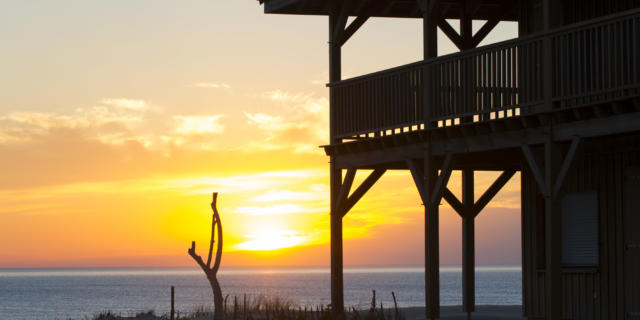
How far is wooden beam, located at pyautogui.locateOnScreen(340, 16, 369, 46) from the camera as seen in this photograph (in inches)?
1017

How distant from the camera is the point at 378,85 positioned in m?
23.8

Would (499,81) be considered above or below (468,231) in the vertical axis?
above

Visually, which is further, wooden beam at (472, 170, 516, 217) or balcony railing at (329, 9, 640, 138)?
wooden beam at (472, 170, 516, 217)

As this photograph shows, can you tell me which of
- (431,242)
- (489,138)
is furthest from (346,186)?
(489,138)

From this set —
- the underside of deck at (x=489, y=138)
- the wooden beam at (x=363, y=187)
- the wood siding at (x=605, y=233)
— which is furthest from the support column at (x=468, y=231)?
the wood siding at (x=605, y=233)

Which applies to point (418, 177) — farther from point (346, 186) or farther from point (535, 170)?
point (535, 170)

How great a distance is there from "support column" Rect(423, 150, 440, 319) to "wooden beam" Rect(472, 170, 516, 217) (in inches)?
184

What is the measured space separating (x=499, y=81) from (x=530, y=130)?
4.41 ft

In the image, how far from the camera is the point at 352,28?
2589 cm

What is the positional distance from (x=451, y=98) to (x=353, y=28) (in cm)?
512

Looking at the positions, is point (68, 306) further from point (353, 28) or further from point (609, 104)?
point (609, 104)

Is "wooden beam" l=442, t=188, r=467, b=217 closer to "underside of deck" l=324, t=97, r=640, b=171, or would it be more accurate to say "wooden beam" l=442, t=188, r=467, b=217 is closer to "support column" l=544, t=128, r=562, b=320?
"underside of deck" l=324, t=97, r=640, b=171

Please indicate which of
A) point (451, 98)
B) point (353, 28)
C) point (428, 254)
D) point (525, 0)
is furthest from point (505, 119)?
point (353, 28)

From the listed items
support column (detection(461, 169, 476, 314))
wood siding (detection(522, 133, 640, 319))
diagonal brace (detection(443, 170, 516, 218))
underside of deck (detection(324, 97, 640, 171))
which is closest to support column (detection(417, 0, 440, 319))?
underside of deck (detection(324, 97, 640, 171))
